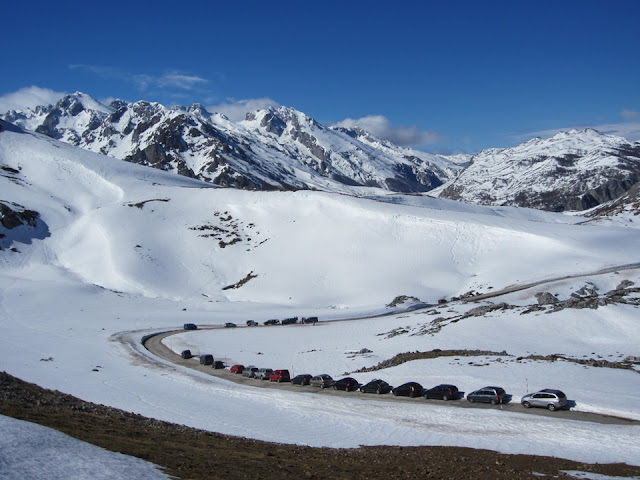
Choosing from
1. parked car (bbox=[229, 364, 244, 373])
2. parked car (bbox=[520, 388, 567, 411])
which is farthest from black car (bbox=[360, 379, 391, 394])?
parked car (bbox=[229, 364, 244, 373])

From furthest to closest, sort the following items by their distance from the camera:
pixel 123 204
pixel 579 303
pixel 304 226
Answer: pixel 123 204 → pixel 304 226 → pixel 579 303

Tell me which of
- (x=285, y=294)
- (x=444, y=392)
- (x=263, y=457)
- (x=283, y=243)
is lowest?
(x=263, y=457)

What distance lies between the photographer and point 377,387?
3431 centimetres

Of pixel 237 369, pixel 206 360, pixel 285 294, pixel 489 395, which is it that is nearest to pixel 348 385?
pixel 489 395

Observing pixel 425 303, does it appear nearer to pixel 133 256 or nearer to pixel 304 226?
pixel 304 226

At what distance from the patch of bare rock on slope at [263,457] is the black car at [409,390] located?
10808mm

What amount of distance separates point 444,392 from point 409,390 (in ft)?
7.80

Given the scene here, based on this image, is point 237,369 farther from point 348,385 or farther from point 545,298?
point 545,298

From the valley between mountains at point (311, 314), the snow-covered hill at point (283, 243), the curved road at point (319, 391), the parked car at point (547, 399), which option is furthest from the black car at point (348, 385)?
the snow-covered hill at point (283, 243)

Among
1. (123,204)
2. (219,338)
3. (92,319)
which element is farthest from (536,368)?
(123,204)

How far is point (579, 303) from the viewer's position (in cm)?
4556

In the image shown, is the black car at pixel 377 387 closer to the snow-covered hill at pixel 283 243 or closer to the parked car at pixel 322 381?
the parked car at pixel 322 381

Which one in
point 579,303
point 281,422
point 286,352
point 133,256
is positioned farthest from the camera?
point 133,256

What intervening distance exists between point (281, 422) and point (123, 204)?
108 m
